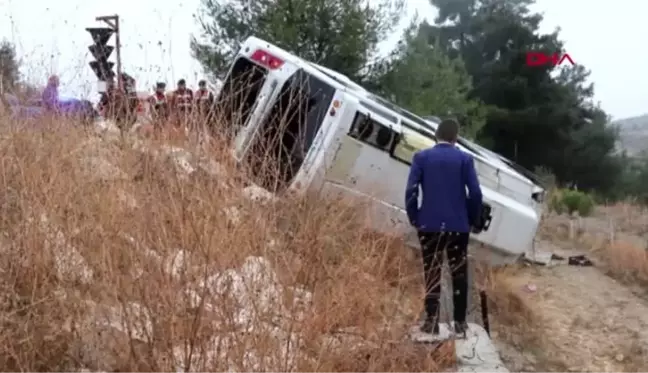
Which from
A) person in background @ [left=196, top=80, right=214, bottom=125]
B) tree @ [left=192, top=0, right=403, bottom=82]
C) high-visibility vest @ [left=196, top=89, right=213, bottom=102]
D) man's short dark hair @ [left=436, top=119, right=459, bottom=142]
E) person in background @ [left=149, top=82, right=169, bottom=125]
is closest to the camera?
man's short dark hair @ [left=436, top=119, right=459, bottom=142]

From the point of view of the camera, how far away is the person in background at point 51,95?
20.0ft

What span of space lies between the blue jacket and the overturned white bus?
1.79 meters

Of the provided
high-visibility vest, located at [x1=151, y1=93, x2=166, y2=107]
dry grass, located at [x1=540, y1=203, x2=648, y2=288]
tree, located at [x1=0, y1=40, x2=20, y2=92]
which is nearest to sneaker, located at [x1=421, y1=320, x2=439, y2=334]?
high-visibility vest, located at [x1=151, y1=93, x2=166, y2=107]

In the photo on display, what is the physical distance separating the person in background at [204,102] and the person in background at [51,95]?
Result: 40.2 inches

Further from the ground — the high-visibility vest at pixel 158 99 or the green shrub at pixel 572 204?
the high-visibility vest at pixel 158 99

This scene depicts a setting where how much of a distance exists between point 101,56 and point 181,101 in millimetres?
754

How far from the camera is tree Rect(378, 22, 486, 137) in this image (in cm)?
1962

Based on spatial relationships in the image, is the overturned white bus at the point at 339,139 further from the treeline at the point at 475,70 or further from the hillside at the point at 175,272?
the treeline at the point at 475,70

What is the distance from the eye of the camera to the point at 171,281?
12.6 ft

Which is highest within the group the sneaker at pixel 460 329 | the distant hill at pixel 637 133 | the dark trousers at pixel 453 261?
the dark trousers at pixel 453 261

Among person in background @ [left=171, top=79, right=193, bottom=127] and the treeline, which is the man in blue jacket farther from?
the treeline

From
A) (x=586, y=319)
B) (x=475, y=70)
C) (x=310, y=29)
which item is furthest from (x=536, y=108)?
(x=586, y=319)

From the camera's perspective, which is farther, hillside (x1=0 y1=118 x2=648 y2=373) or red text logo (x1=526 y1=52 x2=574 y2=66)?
red text logo (x1=526 y1=52 x2=574 y2=66)

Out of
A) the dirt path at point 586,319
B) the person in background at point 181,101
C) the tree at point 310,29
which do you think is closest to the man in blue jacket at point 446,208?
the dirt path at point 586,319
